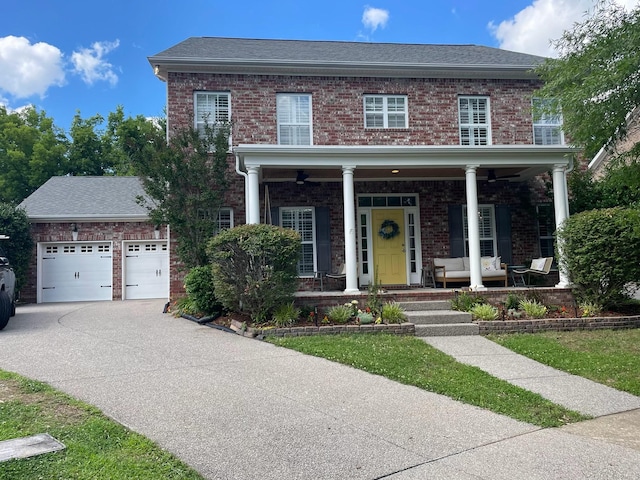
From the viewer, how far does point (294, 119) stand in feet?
40.8

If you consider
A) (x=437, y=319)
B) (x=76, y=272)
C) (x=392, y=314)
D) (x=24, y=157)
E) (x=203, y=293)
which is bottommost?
(x=437, y=319)

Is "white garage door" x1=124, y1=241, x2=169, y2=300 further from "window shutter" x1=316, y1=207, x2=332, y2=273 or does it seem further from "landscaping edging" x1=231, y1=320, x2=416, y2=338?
"landscaping edging" x1=231, y1=320, x2=416, y2=338

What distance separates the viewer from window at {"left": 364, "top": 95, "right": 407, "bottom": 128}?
41.5 feet

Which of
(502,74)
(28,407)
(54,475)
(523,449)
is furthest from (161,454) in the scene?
(502,74)

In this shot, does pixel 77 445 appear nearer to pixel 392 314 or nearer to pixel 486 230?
pixel 392 314

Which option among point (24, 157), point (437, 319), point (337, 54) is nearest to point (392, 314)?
point (437, 319)

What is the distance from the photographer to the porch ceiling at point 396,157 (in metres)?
9.86

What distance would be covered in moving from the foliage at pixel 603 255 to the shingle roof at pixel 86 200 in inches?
484

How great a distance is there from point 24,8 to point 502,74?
14466 mm

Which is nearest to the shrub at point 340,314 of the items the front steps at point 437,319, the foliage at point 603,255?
the front steps at point 437,319

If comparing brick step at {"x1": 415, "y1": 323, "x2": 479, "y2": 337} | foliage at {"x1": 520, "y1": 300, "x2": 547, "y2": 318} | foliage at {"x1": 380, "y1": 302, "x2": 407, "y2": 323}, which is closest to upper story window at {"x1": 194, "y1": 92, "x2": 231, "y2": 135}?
foliage at {"x1": 380, "y1": 302, "x2": 407, "y2": 323}

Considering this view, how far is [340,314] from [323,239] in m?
3.81

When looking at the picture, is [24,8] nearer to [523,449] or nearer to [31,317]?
[31,317]

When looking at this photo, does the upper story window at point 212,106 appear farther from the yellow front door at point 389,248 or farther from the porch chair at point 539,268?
the porch chair at point 539,268
